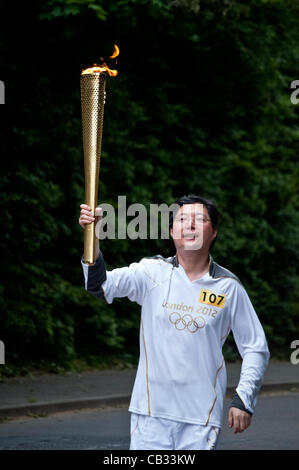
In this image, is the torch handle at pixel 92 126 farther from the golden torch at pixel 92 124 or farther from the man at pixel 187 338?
the man at pixel 187 338

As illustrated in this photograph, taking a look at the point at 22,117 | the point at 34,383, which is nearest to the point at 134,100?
the point at 22,117

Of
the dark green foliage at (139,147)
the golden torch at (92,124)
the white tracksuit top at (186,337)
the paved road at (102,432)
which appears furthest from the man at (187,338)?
the dark green foliage at (139,147)

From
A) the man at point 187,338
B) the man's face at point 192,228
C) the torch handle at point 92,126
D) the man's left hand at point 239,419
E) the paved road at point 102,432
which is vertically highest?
the torch handle at point 92,126

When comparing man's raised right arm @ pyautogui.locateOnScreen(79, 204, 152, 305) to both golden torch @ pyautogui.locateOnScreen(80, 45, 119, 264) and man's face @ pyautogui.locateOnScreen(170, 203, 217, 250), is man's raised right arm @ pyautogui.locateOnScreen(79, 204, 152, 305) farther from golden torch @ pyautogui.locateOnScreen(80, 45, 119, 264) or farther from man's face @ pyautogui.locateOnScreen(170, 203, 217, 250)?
golden torch @ pyautogui.locateOnScreen(80, 45, 119, 264)

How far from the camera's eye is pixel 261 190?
57.3ft

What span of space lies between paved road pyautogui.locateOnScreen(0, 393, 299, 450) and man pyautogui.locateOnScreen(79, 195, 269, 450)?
13.7ft

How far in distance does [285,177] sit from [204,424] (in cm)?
Result: 1406

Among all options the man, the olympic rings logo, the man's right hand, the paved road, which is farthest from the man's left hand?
the paved road

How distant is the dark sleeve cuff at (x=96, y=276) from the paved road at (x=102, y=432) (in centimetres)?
421

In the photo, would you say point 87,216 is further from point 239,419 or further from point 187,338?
point 239,419

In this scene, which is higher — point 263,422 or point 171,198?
point 171,198

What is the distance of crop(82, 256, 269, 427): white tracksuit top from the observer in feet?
14.0

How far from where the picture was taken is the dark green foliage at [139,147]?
12711 millimetres

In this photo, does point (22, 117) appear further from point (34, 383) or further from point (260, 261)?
point (260, 261)
